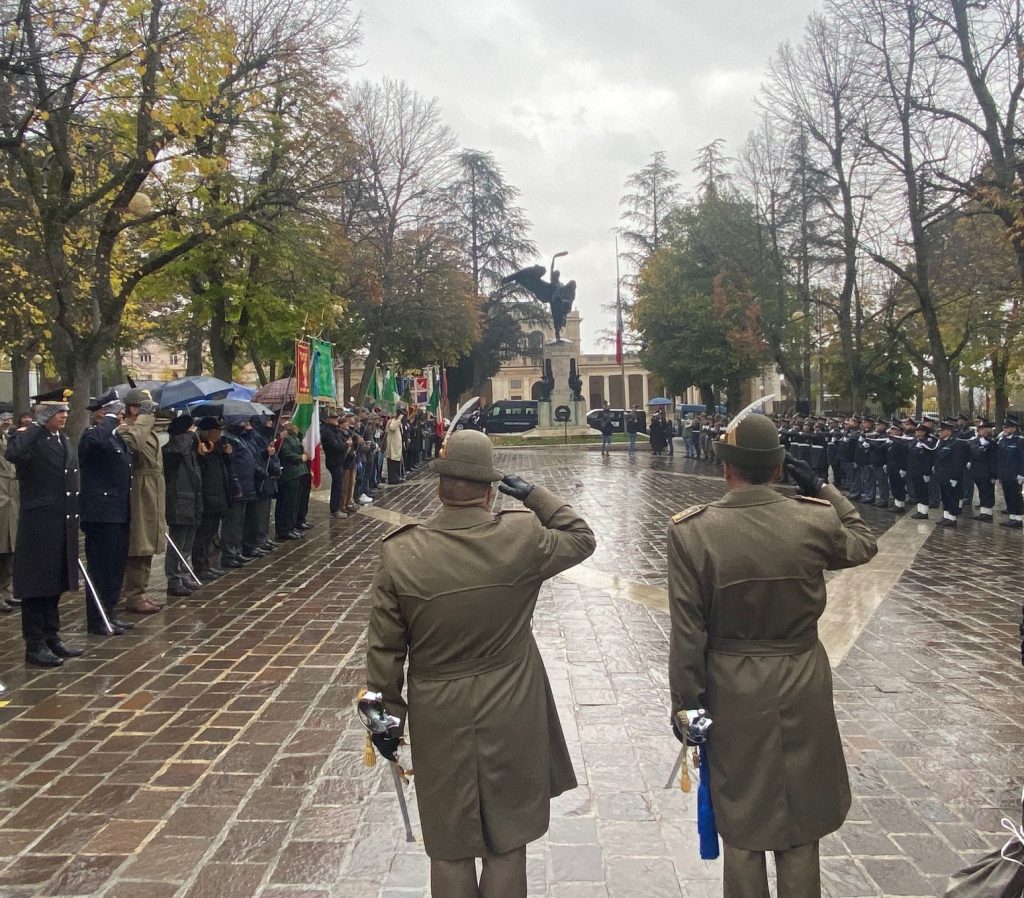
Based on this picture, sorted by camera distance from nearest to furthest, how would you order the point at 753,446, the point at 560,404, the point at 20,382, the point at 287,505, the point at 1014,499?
the point at 753,446 < the point at 287,505 < the point at 1014,499 < the point at 20,382 < the point at 560,404

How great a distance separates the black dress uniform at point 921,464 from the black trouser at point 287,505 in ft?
33.7

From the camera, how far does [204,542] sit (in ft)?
33.1

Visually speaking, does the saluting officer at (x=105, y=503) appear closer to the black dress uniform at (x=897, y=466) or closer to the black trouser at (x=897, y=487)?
the black dress uniform at (x=897, y=466)

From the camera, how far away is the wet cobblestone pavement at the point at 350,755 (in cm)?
361

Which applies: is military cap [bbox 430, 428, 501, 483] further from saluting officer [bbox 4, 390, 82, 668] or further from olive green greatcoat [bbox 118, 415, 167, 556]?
olive green greatcoat [bbox 118, 415, 167, 556]

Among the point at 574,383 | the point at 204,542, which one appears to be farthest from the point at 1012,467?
the point at 574,383

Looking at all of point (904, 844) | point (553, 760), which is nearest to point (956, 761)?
point (904, 844)

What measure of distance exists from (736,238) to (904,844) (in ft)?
123

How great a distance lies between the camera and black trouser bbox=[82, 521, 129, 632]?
25.0 feet

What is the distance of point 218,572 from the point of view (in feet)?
33.8

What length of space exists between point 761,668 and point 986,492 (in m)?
13.3

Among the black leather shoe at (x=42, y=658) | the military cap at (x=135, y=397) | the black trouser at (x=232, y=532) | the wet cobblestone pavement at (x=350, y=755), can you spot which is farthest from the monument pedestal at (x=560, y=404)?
the black leather shoe at (x=42, y=658)

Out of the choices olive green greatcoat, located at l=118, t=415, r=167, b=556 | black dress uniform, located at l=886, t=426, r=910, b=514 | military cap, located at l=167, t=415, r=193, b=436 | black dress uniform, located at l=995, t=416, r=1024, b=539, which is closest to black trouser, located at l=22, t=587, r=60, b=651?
olive green greatcoat, located at l=118, t=415, r=167, b=556

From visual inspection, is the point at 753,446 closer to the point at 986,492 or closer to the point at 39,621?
the point at 39,621
